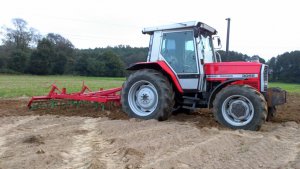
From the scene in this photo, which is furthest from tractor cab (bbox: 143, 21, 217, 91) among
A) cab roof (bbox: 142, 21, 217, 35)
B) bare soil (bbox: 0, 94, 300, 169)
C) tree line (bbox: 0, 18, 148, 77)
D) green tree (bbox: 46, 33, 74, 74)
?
green tree (bbox: 46, 33, 74, 74)

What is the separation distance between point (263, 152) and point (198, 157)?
1065mm

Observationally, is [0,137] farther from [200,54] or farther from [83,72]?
[83,72]

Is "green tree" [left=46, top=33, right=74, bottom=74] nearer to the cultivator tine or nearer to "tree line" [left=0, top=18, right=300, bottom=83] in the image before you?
"tree line" [left=0, top=18, right=300, bottom=83]

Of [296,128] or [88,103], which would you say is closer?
[296,128]

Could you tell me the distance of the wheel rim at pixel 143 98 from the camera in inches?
334

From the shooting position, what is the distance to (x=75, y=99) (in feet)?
31.9

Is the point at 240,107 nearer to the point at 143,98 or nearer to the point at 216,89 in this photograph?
the point at 216,89

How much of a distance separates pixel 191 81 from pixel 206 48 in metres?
1.00

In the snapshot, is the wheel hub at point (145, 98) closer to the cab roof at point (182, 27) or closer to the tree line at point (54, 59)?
the cab roof at point (182, 27)

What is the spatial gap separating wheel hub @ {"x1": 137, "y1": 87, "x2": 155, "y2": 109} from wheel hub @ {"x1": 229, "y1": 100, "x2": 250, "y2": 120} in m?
1.96

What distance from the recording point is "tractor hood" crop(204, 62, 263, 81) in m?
7.82

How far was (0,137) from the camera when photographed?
666cm

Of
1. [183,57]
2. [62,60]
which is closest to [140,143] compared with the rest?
[183,57]

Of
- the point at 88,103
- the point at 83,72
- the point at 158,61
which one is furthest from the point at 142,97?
the point at 83,72
